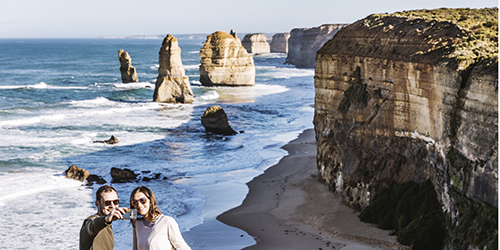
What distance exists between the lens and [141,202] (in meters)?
4.50

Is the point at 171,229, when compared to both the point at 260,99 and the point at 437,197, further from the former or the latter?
the point at 260,99

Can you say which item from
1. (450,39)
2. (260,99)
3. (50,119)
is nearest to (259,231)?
(450,39)

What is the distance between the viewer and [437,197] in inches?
497

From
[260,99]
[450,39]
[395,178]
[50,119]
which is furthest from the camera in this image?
[260,99]

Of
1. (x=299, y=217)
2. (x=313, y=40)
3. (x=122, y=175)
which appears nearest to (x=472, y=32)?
(x=299, y=217)

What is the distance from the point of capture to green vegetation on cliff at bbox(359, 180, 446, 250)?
39.2ft

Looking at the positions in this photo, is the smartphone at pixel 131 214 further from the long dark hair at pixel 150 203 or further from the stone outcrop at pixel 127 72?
the stone outcrop at pixel 127 72

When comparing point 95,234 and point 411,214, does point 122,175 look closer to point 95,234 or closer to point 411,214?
point 411,214

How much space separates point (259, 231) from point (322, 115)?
541 centimetres

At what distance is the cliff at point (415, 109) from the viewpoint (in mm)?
10602

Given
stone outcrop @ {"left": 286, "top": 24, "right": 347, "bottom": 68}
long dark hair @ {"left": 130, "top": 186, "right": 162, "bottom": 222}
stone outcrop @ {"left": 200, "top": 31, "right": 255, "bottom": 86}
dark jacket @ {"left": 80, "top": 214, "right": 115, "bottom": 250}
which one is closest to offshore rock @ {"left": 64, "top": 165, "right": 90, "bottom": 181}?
dark jacket @ {"left": 80, "top": 214, "right": 115, "bottom": 250}

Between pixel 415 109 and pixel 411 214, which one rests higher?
pixel 415 109

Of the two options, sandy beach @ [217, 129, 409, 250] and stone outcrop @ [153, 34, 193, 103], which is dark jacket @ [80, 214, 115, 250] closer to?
sandy beach @ [217, 129, 409, 250]

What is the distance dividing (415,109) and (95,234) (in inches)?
428
